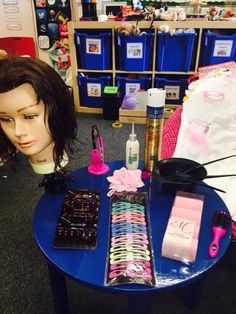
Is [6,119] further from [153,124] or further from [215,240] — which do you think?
[215,240]

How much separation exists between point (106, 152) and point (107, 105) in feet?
2.14

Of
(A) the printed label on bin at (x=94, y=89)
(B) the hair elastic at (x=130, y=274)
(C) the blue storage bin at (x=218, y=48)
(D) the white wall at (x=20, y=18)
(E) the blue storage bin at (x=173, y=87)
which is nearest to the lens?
(B) the hair elastic at (x=130, y=274)

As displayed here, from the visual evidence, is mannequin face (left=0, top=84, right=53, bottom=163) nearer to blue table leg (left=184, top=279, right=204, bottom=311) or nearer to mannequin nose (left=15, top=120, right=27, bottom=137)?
mannequin nose (left=15, top=120, right=27, bottom=137)

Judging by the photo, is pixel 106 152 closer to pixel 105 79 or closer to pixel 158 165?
pixel 105 79

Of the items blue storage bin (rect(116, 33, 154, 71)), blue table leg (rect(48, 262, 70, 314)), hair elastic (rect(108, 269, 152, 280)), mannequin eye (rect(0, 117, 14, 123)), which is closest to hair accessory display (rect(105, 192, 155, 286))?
hair elastic (rect(108, 269, 152, 280))

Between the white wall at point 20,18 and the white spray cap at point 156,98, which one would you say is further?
the white wall at point 20,18

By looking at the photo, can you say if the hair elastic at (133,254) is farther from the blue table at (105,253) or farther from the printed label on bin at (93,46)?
the printed label on bin at (93,46)

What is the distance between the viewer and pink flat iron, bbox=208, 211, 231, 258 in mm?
628

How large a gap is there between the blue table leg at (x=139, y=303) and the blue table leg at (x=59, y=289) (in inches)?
9.7

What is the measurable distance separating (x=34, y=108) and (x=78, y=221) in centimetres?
33

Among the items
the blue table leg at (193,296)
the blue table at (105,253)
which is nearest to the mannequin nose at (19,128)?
the blue table at (105,253)

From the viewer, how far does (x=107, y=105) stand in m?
2.48

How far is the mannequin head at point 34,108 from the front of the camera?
69 centimetres

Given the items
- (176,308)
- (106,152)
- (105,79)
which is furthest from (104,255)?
(105,79)
